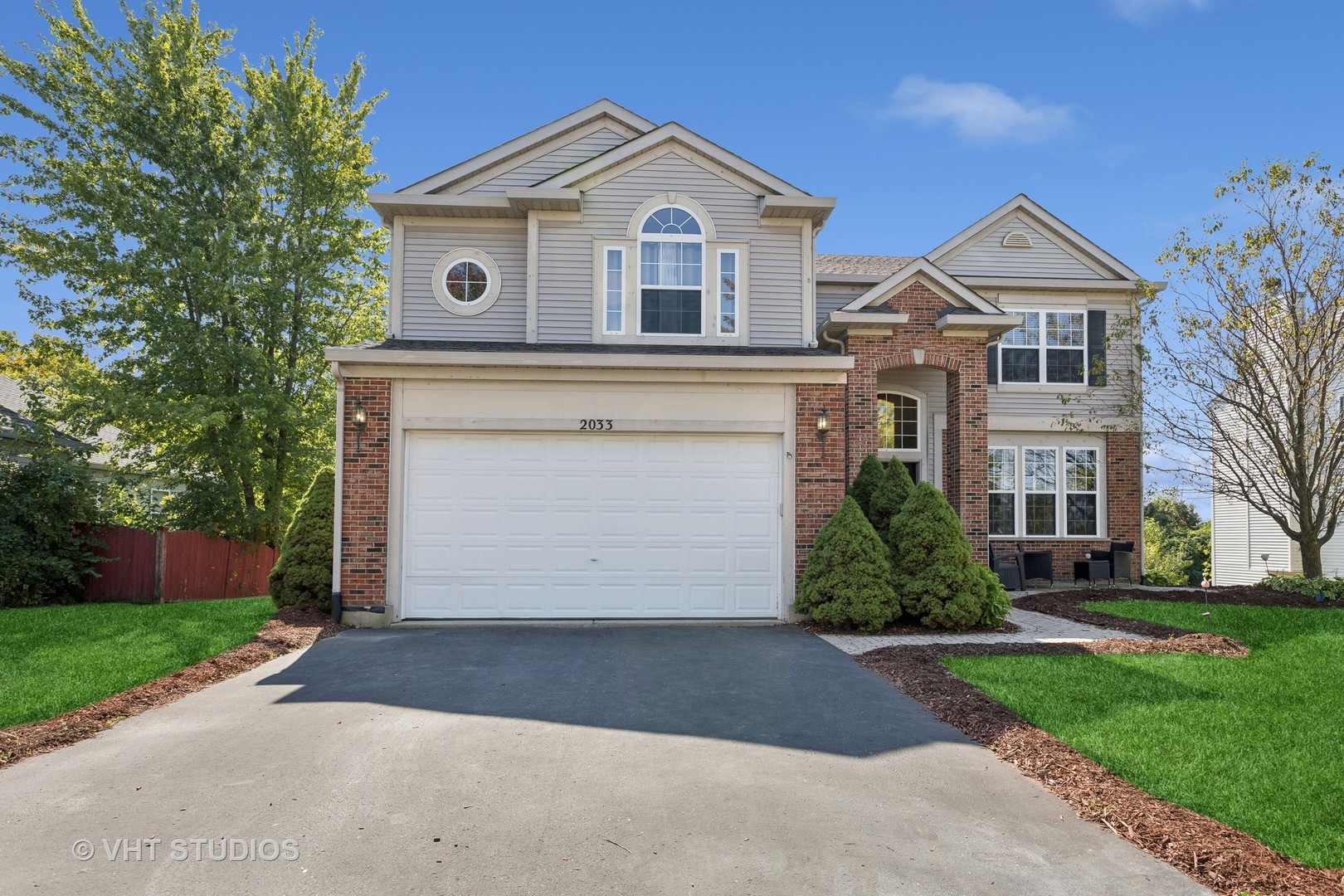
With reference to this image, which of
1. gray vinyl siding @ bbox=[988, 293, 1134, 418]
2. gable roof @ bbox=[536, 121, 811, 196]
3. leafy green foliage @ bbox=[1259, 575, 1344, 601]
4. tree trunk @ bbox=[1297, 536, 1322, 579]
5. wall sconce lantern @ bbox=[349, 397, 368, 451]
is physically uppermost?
gable roof @ bbox=[536, 121, 811, 196]

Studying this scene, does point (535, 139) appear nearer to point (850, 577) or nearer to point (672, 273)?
point (672, 273)

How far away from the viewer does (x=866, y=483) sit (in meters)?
12.4

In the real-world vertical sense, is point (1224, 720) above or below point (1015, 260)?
below

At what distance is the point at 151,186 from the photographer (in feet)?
62.1

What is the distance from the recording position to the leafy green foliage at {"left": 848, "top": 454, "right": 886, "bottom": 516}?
1220cm

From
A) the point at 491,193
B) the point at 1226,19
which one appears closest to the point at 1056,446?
the point at 1226,19

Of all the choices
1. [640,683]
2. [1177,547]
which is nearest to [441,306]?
[640,683]

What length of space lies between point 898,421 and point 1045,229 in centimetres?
572

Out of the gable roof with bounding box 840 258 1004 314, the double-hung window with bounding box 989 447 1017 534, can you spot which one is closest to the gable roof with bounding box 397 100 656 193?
the gable roof with bounding box 840 258 1004 314

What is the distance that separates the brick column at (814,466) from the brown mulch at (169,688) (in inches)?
242

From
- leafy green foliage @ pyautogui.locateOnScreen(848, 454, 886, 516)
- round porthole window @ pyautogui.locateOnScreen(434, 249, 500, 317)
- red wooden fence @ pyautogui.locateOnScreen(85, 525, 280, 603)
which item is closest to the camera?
leafy green foliage @ pyautogui.locateOnScreen(848, 454, 886, 516)

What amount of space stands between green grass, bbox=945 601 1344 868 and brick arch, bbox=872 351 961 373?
6.16 metres

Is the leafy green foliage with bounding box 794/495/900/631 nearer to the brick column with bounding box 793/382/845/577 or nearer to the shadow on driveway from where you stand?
the brick column with bounding box 793/382/845/577

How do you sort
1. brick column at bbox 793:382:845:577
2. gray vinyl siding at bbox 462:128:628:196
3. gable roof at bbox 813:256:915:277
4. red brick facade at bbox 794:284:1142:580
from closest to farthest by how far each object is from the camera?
1. brick column at bbox 793:382:845:577
2. gray vinyl siding at bbox 462:128:628:196
3. red brick facade at bbox 794:284:1142:580
4. gable roof at bbox 813:256:915:277
